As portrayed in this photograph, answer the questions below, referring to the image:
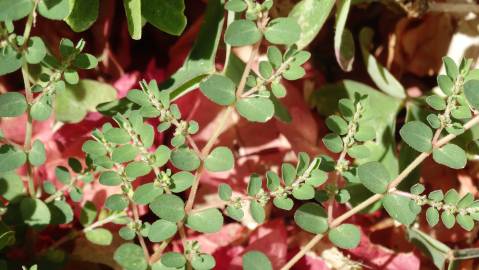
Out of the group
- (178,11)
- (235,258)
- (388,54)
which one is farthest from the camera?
(388,54)

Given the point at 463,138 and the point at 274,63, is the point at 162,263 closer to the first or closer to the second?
the point at 274,63

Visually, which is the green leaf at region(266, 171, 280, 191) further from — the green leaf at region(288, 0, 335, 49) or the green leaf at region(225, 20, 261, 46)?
the green leaf at region(288, 0, 335, 49)

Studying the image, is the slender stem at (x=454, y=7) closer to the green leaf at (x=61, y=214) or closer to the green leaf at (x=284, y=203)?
the green leaf at (x=284, y=203)

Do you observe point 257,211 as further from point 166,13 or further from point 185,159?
point 166,13

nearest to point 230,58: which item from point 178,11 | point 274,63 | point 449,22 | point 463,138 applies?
point 178,11

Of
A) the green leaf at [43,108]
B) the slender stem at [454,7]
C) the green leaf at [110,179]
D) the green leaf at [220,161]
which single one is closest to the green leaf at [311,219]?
the green leaf at [220,161]

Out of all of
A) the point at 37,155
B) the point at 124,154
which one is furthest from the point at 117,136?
the point at 37,155

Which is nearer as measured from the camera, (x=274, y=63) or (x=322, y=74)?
(x=274, y=63)

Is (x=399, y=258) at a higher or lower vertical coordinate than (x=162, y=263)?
lower
